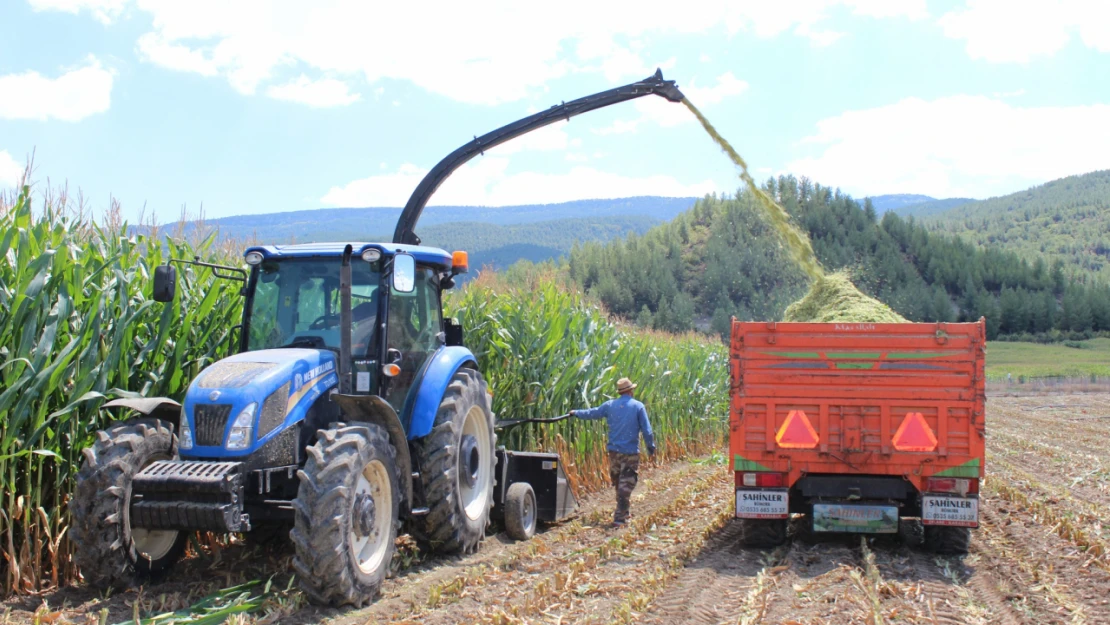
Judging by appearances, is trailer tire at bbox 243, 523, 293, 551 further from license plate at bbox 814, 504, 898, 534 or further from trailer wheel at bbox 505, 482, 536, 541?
license plate at bbox 814, 504, 898, 534

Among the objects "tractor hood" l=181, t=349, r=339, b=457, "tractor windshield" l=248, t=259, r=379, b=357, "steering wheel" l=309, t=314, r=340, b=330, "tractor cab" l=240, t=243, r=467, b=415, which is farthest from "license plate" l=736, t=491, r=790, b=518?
"tractor hood" l=181, t=349, r=339, b=457

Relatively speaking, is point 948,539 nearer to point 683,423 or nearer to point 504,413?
point 504,413

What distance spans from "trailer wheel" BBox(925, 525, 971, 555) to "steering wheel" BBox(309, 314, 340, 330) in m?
5.19

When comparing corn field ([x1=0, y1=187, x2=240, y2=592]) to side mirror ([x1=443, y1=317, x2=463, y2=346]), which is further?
side mirror ([x1=443, y1=317, x2=463, y2=346])

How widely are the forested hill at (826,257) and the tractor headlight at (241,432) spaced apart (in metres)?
31.1

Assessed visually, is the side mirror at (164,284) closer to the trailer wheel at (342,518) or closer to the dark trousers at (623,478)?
the trailer wheel at (342,518)

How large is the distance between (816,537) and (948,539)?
1.21 metres

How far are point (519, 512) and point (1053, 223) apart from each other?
509 feet

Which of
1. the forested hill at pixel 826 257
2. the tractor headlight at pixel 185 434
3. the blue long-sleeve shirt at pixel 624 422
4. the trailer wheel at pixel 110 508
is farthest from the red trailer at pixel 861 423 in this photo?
the forested hill at pixel 826 257

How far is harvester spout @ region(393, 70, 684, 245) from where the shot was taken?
36.1ft

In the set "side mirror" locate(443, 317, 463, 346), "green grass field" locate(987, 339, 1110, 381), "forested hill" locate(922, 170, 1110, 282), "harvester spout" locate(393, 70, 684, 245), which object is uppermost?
"forested hill" locate(922, 170, 1110, 282)

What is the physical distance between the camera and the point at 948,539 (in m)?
7.43

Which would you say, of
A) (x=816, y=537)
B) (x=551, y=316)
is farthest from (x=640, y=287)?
(x=816, y=537)

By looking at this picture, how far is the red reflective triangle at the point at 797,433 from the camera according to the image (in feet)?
24.8
